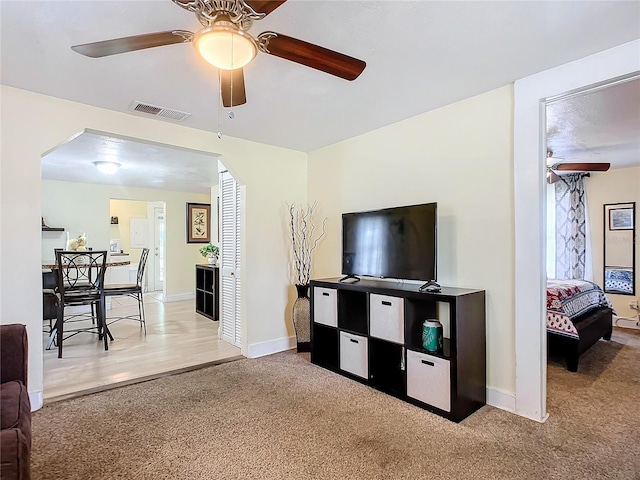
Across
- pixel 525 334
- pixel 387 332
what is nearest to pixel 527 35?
pixel 525 334

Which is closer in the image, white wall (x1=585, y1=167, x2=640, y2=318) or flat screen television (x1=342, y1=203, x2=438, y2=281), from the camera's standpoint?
flat screen television (x1=342, y1=203, x2=438, y2=281)

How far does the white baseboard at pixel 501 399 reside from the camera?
8.06 ft

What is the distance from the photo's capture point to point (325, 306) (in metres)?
3.34

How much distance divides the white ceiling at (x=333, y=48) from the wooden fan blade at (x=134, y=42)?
0.26 meters

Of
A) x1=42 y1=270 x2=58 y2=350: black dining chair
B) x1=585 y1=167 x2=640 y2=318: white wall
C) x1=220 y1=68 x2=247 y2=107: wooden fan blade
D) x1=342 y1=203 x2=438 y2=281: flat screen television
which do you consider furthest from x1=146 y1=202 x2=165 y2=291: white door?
x1=585 y1=167 x2=640 y2=318: white wall

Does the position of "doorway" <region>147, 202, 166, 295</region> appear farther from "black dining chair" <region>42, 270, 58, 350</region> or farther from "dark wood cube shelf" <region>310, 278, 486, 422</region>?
"dark wood cube shelf" <region>310, 278, 486, 422</region>

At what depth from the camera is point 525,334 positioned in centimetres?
238

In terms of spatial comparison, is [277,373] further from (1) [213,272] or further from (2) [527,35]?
(2) [527,35]

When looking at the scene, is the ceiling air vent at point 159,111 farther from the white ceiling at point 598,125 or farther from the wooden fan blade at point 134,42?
the white ceiling at point 598,125

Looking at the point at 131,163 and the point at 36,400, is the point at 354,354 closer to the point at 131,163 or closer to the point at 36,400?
the point at 36,400

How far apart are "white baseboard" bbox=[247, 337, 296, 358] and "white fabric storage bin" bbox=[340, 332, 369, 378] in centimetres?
102

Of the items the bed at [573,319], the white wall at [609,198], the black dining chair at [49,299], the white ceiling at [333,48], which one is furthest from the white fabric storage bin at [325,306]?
the white wall at [609,198]

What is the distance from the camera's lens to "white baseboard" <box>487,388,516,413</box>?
246 centimetres

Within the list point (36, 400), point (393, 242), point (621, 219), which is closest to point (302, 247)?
point (393, 242)
